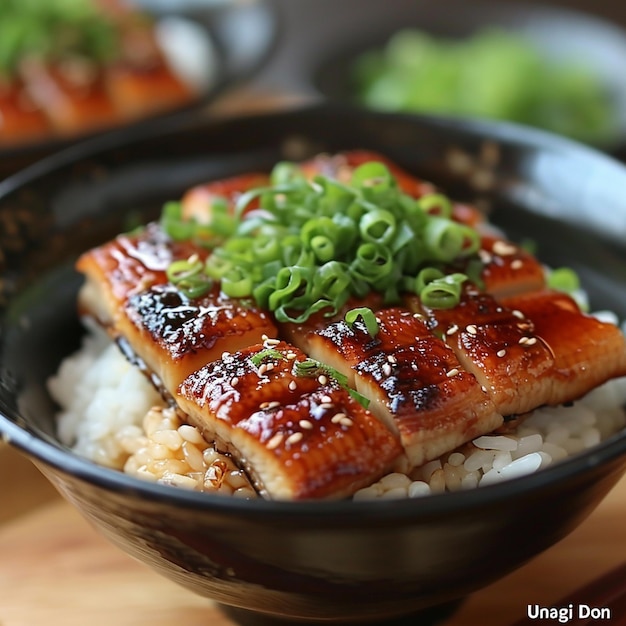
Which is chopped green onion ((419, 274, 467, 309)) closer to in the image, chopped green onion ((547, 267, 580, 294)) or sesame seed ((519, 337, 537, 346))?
sesame seed ((519, 337, 537, 346))

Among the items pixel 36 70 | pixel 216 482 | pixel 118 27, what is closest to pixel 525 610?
pixel 216 482

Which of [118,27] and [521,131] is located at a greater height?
[118,27]

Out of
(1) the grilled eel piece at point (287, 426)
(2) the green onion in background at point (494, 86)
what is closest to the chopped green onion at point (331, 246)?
(1) the grilled eel piece at point (287, 426)

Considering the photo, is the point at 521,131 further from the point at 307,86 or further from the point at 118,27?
the point at 118,27

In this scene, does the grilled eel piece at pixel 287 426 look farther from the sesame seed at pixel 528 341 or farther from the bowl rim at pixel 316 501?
the sesame seed at pixel 528 341

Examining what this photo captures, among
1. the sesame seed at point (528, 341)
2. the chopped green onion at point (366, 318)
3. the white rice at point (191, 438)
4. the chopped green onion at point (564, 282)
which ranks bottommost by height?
the white rice at point (191, 438)

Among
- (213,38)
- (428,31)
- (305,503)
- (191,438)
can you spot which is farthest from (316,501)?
(428,31)
